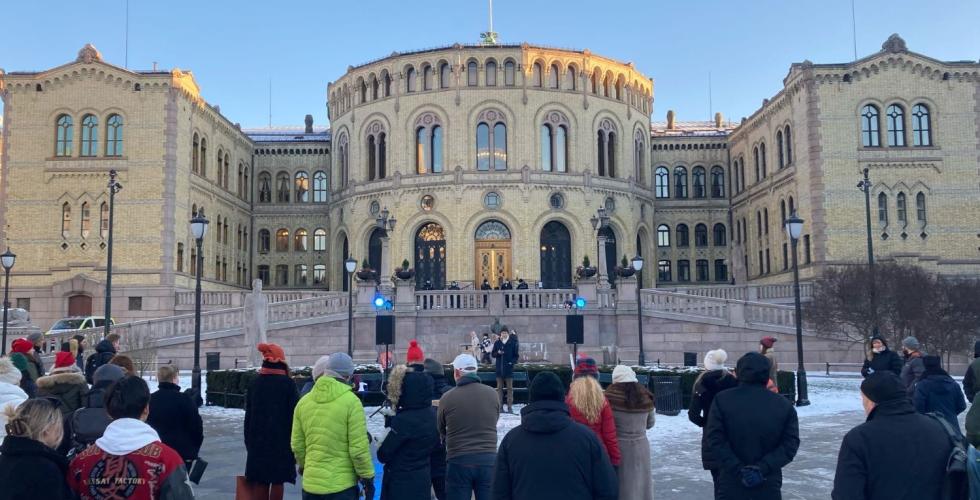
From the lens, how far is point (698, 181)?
5697 cm

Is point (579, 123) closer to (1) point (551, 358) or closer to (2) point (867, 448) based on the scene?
(1) point (551, 358)

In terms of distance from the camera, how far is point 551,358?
32.6 m

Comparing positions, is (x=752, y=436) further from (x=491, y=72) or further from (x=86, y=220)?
(x=491, y=72)

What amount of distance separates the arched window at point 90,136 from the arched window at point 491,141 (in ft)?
64.7

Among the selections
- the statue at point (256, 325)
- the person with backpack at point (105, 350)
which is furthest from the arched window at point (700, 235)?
the person with backpack at point (105, 350)

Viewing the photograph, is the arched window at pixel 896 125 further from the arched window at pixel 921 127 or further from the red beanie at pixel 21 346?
the red beanie at pixel 21 346

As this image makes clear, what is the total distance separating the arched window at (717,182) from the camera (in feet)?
186

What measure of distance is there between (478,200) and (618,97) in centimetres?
1125

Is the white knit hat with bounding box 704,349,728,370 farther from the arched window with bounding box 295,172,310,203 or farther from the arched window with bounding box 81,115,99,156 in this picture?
the arched window with bounding box 295,172,310,203

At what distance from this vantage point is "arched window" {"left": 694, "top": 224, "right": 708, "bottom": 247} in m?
55.8

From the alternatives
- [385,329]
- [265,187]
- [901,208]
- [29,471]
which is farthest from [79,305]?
[901,208]

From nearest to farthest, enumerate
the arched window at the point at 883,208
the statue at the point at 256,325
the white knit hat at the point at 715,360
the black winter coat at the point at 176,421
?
the black winter coat at the point at 176,421 < the white knit hat at the point at 715,360 < the statue at the point at 256,325 < the arched window at the point at 883,208

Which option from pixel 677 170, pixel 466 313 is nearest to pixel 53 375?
pixel 466 313

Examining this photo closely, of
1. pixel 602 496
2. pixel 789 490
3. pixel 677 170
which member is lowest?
pixel 789 490
